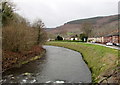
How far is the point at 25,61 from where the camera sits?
74.5ft

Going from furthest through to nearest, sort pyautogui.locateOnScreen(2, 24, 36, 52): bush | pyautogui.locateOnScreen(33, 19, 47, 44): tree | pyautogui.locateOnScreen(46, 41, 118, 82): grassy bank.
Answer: pyautogui.locateOnScreen(33, 19, 47, 44): tree → pyautogui.locateOnScreen(2, 24, 36, 52): bush → pyautogui.locateOnScreen(46, 41, 118, 82): grassy bank

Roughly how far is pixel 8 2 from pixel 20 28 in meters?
11.6

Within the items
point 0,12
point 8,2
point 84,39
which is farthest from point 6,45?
point 84,39

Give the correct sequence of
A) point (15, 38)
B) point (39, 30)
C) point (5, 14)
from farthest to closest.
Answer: point (39, 30) < point (5, 14) < point (15, 38)

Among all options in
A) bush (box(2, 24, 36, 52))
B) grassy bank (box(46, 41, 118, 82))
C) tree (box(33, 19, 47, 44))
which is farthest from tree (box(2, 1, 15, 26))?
grassy bank (box(46, 41, 118, 82))

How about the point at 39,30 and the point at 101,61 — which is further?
the point at 39,30

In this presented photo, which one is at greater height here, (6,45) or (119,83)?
(6,45)

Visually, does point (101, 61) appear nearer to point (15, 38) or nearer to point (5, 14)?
point (15, 38)

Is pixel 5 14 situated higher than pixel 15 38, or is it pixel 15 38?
pixel 5 14

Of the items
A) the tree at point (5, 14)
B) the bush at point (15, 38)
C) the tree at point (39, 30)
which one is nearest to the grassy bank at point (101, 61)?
the bush at point (15, 38)

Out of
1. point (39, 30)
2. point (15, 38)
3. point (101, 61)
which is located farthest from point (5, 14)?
point (101, 61)

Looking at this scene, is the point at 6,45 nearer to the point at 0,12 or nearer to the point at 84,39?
the point at 0,12

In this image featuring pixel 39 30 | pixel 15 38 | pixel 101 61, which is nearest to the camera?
pixel 101 61

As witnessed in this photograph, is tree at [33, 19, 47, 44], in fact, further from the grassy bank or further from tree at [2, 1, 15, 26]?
the grassy bank
